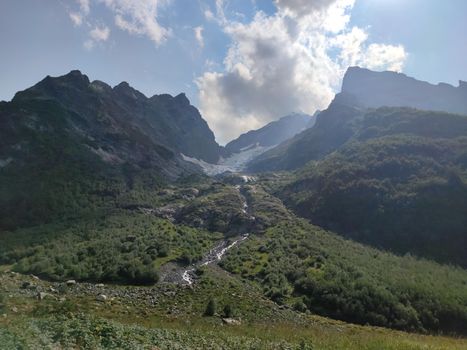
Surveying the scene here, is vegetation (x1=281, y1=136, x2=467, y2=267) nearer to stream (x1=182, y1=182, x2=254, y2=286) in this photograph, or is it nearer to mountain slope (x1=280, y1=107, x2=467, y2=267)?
mountain slope (x1=280, y1=107, x2=467, y2=267)

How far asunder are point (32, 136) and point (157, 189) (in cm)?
5315

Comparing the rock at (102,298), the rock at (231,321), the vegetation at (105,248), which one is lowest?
the rock at (231,321)

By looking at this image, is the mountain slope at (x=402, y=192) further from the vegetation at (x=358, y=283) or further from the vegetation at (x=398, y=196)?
the vegetation at (x=358, y=283)

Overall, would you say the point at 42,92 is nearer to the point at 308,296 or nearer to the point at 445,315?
the point at 308,296

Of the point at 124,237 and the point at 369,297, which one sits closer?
the point at 369,297

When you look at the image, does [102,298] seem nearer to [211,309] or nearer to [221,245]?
[211,309]

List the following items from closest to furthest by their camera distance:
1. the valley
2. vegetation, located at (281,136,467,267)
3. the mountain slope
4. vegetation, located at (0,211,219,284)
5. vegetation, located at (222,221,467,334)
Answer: the valley, vegetation, located at (222,221,467,334), vegetation, located at (0,211,219,284), vegetation, located at (281,136,467,267), the mountain slope

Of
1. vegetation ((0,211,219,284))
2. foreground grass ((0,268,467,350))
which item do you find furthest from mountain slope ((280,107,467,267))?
foreground grass ((0,268,467,350))

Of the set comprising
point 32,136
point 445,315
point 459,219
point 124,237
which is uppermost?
point 32,136

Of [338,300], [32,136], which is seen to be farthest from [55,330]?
[32,136]

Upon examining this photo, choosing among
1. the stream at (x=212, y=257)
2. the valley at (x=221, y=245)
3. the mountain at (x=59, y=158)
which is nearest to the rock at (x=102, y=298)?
the valley at (x=221, y=245)

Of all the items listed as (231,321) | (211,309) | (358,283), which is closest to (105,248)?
(211,309)

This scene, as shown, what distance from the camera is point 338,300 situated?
5253 cm

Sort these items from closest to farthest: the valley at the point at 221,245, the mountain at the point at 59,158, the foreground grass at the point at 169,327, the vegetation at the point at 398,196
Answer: the foreground grass at the point at 169,327 < the valley at the point at 221,245 < the vegetation at the point at 398,196 < the mountain at the point at 59,158
